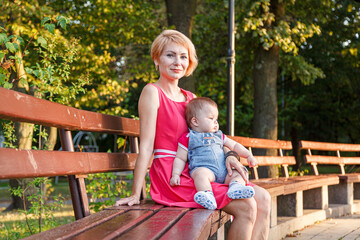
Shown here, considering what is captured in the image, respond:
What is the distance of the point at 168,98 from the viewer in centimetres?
386

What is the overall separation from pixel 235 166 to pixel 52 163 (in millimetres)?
1261

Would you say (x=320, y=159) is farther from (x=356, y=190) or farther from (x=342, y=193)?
(x=356, y=190)

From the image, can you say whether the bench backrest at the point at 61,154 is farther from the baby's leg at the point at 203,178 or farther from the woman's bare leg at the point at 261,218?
the woman's bare leg at the point at 261,218

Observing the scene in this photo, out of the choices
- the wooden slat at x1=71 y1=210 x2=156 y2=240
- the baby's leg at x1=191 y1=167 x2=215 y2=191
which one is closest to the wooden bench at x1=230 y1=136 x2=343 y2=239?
the baby's leg at x1=191 y1=167 x2=215 y2=191

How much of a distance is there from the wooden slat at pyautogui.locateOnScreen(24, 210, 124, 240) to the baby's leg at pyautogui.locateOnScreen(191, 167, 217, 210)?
52cm

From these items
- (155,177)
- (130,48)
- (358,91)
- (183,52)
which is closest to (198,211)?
(155,177)

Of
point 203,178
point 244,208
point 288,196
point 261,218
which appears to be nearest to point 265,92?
point 288,196

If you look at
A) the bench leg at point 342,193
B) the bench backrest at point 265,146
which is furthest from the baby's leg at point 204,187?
the bench leg at point 342,193

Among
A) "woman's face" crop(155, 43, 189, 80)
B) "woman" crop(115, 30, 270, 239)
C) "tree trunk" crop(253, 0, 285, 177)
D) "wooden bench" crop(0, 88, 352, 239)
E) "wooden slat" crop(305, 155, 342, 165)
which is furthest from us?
"tree trunk" crop(253, 0, 285, 177)

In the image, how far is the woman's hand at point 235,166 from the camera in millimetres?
3506

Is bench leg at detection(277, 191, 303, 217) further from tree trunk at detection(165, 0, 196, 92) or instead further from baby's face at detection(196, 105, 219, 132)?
tree trunk at detection(165, 0, 196, 92)

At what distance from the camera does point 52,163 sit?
2.88 m

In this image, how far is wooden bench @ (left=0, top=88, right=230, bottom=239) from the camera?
2.45 metres

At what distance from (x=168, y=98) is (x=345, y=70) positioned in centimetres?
2020
